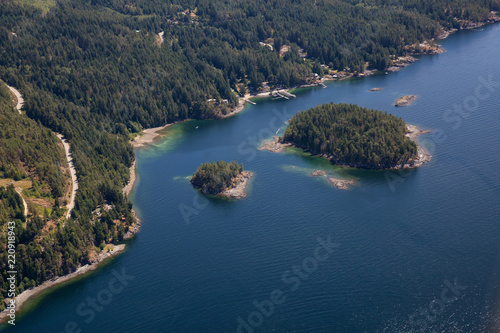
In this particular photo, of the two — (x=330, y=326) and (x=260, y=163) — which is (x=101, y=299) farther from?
(x=260, y=163)

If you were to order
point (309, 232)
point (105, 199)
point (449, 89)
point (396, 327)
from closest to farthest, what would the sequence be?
point (396, 327), point (309, 232), point (105, 199), point (449, 89)

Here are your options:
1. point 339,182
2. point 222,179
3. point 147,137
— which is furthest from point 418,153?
point 147,137

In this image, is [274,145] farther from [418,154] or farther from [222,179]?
[418,154]

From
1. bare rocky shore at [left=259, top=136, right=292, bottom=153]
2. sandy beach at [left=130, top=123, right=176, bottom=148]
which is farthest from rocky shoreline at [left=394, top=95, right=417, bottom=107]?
sandy beach at [left=130, top=123, right=176, bottom=148]

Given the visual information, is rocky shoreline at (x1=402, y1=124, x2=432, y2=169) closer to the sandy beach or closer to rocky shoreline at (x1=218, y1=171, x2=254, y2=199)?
rocky shoreline at (x1=218, y1=171, x2=254, y2=199)

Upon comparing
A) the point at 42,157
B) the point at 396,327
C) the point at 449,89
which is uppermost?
the point at 42,157

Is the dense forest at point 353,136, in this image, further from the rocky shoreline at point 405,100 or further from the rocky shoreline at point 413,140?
the rocky shoreline at point 405,100

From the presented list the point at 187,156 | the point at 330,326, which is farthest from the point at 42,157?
the point at 330,326
